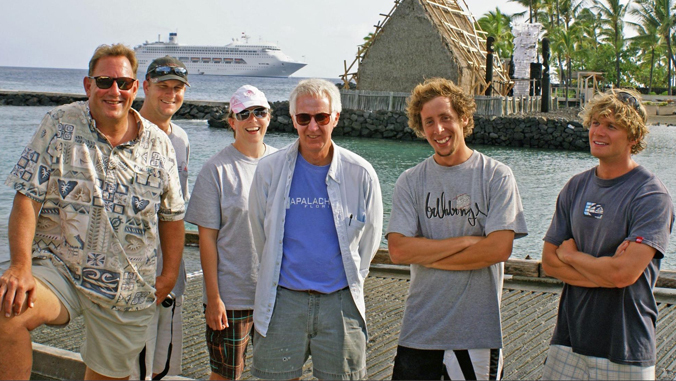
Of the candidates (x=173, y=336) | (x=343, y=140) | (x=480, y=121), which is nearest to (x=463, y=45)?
(x=480, y=121)

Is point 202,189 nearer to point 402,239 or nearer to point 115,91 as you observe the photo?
point 115,91

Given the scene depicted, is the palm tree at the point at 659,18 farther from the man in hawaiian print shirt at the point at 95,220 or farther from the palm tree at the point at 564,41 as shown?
the man in hawaiian print shirt at the point at 95,220

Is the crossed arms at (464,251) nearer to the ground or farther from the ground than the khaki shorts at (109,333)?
farther from the ground

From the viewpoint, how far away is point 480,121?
32.3m

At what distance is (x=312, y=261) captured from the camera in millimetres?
3197

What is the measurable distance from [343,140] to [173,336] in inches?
1142

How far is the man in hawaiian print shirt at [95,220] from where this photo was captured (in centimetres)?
290

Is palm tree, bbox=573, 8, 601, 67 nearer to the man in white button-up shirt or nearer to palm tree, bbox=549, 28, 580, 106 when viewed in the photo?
palm tree, bbox=549, 28, 580, 106

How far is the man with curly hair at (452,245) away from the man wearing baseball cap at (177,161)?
131cm

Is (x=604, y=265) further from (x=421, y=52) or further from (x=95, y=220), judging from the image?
(x=421, y=52)

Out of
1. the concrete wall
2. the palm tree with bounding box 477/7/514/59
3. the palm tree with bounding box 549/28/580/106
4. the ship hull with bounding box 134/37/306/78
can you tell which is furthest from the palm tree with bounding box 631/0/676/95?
the ship hull with bounding box 134/37/306/78

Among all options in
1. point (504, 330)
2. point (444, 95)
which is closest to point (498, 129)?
point (504, 330)

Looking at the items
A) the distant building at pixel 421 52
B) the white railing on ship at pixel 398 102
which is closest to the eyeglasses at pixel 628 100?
the distant building at pixel 421 52

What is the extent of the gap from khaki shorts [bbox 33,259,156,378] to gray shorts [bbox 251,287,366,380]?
1.98ft
